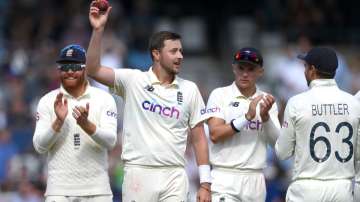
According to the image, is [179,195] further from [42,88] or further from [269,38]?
[269,38]

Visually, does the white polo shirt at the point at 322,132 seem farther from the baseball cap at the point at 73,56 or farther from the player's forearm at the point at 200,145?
the baseball cap at the point at 73,56

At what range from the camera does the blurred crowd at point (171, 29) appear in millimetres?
18688

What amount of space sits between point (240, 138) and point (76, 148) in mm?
1763

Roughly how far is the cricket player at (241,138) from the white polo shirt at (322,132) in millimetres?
693

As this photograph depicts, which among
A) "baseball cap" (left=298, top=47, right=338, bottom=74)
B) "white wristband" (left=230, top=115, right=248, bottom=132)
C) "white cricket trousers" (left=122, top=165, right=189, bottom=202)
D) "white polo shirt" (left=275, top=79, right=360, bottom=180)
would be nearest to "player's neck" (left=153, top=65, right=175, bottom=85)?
"white wristband" (left=230, top=115, right=248, bottom=132)

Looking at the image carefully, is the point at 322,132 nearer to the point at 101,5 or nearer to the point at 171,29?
the point at 101,5

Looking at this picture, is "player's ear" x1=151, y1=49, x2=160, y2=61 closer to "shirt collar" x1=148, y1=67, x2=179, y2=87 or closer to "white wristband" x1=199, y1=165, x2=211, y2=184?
"shirt collar" x1=148, y1=67, x2=179, y2=87

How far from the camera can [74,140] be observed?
12.5m

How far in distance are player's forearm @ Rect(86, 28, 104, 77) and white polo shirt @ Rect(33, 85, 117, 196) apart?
1.48 ft

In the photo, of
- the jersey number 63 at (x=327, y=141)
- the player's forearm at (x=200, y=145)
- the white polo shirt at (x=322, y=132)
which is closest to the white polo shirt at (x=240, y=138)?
the player's forearm at (x=200, y=145)

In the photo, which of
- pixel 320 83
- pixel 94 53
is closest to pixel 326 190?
pixel 320 83

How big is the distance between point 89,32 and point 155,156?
941 centimetres

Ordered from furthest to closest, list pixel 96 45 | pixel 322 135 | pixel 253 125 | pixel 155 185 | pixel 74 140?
pixel 253 125 → pixel 74 140 → pixel 155 185 → pixel 96 45 → pixel 322 135

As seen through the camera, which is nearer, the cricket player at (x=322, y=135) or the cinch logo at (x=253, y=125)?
the cricket player at (x=322, y=135)
